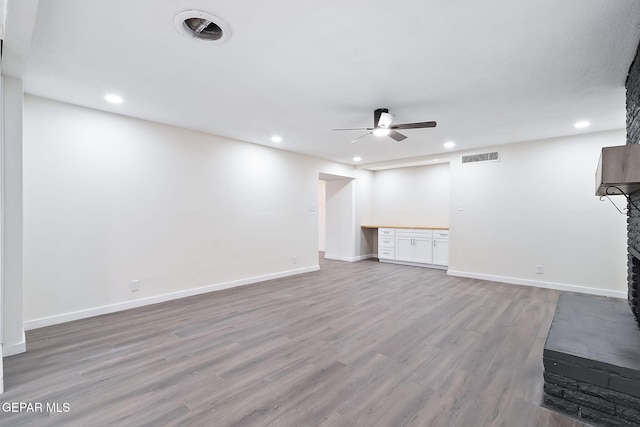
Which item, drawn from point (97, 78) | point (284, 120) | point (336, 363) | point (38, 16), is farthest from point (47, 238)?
point (336, 363)

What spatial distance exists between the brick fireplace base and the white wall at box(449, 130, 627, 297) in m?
2.96

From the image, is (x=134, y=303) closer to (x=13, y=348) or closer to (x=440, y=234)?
(x=13, y=348)

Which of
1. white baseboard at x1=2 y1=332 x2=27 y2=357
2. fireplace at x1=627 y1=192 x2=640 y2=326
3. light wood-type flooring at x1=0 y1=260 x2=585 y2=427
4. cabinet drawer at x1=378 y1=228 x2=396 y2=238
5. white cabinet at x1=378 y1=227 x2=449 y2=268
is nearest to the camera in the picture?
light wood-type flooring at x1=0 y1=260 x2=585 y2=427

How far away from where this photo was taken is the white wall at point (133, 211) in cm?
324

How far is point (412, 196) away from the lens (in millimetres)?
7590

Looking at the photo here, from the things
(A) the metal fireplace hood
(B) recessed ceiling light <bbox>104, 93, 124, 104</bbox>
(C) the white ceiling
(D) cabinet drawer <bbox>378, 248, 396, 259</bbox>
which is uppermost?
(C) the white ceiling

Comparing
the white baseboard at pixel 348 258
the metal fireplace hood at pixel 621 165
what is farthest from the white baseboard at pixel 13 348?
the white baseboard at pixel 348 258

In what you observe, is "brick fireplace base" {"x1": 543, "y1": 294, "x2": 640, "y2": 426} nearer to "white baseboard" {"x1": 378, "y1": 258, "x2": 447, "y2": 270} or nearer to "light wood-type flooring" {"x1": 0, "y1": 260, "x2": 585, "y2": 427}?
"light wood-type flooring" {"x1": 0, "y1": 260, "x2": 585, "y2": 427}

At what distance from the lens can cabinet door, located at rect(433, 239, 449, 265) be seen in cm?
644

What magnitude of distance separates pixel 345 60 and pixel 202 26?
3.61 feet

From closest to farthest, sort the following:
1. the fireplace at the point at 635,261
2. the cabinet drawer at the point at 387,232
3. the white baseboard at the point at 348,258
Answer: the fireplace at the point at 635,261 → the cabinet drawer at the point at 387,232 → the white baseboard at the point at 348,258

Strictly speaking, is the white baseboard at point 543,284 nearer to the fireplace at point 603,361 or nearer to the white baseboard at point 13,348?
the fireplace at point 603,361

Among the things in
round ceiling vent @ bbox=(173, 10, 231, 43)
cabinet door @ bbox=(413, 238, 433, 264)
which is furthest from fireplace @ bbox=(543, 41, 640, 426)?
cabinet door @ bbox=(413, 238, 433, 264)

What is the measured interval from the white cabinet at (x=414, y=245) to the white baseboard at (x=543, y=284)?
805mm
